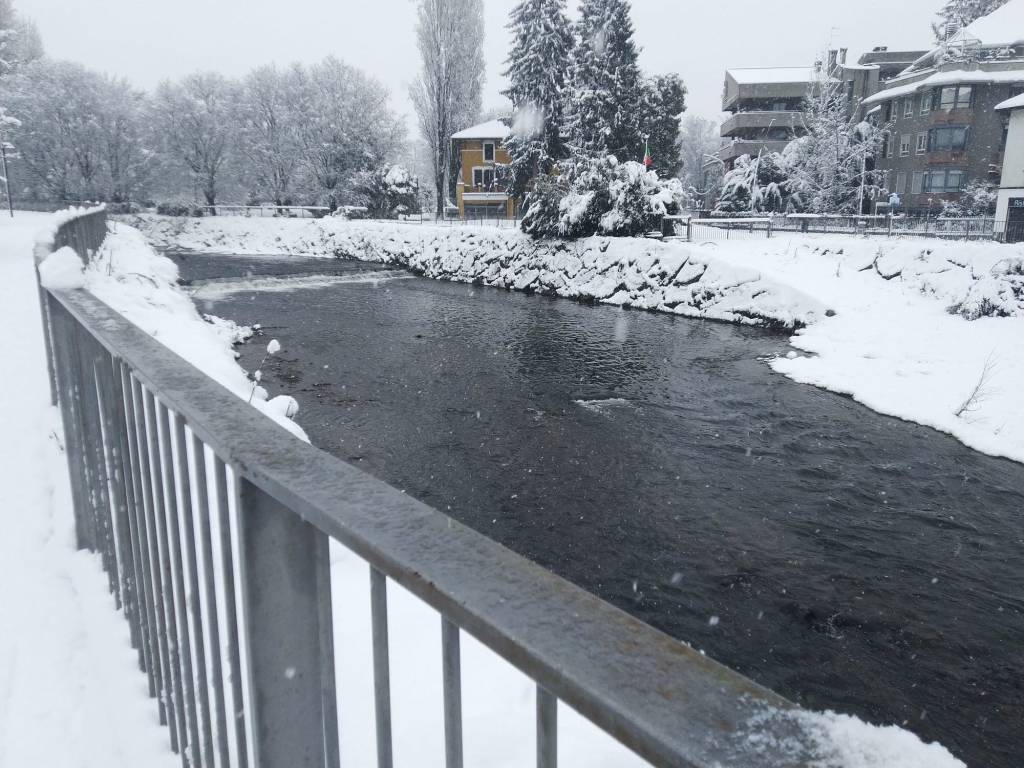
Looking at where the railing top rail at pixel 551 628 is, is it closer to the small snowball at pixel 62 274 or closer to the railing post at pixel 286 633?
the railing post at pixel 286 633

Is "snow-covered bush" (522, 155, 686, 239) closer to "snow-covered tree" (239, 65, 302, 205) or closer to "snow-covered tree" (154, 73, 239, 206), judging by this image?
"snow-covered tree" (239, 65, 302, 205)

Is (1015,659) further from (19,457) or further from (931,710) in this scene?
(19,457)

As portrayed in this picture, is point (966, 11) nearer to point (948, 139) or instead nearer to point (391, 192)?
point (948, 139)

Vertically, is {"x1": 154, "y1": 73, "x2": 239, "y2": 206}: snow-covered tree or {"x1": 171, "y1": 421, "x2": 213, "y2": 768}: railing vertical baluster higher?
{"x1": 154, "y1": 73, "x2": 239, "y2": 206}: snow-covered tree

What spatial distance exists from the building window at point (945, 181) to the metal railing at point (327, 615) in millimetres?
51885

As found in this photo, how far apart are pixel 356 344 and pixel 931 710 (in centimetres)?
1356

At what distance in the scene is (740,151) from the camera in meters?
57.5

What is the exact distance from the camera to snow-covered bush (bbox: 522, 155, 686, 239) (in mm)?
24203

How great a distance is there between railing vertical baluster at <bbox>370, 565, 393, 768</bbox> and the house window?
5259cm

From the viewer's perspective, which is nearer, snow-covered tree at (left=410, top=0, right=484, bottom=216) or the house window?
the house window

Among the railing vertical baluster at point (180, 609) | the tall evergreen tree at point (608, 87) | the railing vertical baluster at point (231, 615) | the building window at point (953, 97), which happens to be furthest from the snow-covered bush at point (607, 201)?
the building window at point (953, 97)

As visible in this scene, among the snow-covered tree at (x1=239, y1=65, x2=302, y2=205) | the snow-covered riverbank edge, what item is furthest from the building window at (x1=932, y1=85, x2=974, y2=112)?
the snow-covered tree at (x1=239, y1=65, x2=302, y2=205)

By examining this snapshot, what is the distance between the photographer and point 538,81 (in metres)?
40.4

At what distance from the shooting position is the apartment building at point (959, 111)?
140 ft
